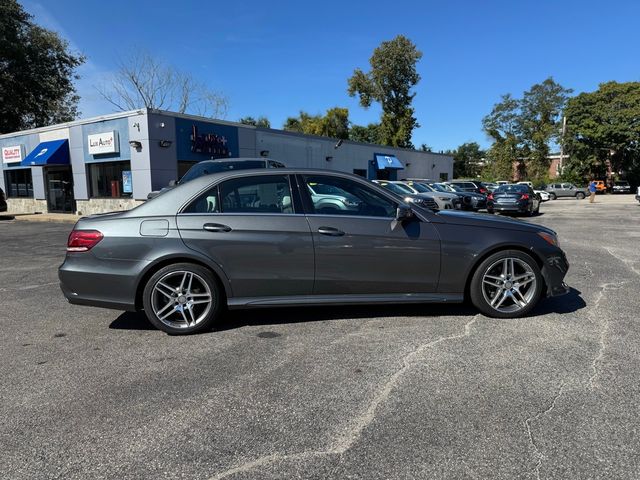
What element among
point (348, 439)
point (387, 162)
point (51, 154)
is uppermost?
point (387, 162)

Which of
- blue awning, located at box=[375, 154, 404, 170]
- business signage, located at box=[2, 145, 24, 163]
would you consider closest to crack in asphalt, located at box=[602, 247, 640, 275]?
blue awning, located at box=[375, 154, 404, 170]

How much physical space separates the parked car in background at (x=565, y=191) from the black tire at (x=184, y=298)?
1708 inches

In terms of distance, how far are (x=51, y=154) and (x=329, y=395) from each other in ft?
74.9

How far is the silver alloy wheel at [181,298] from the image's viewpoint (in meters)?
4.33

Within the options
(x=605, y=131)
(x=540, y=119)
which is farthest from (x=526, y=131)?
(x=605, y=131)

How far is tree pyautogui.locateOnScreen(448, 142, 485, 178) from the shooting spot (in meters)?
89.1

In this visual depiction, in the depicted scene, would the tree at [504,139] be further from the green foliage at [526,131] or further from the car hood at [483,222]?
the car hood at [483,222]

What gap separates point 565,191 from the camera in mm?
41812

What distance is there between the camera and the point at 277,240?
433 cm

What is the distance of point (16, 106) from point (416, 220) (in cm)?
3880

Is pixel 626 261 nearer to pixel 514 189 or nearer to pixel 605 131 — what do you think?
pixel 514 189

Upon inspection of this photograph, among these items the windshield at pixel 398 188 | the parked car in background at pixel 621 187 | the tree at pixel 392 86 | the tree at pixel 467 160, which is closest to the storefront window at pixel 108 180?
the windshield at pixel 398 188

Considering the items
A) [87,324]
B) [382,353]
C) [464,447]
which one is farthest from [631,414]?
[87,324]

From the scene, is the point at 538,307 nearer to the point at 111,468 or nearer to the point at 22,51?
the point at 111,468
